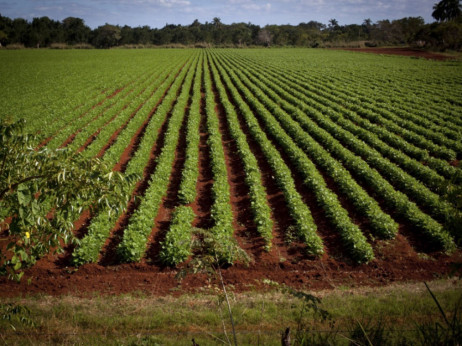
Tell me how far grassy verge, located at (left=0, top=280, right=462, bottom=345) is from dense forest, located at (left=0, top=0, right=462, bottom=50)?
92282 mm

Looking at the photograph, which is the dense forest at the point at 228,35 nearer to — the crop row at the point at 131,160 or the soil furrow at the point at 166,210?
the crop row at the point at 131,160

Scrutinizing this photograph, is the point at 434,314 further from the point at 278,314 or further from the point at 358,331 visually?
the point at 278,314

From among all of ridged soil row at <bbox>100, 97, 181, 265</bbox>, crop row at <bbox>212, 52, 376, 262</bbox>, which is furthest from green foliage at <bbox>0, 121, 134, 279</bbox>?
crop row at <bbox>212, 52, 376, 262</bbox>

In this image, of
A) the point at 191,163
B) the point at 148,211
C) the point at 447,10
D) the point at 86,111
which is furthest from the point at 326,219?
the point at 447,10

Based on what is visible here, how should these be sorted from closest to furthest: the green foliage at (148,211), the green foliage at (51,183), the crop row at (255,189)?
the green foliage at (51,183) → the green foliage at (148,211) → the crop row at (255,189)

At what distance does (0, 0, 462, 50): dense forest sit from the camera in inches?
3225

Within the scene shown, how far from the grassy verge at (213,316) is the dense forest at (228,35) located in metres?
92.3

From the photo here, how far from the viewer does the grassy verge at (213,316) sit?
520 centimetres

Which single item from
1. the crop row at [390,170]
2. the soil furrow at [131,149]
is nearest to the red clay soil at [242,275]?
the crop row at [390,170]

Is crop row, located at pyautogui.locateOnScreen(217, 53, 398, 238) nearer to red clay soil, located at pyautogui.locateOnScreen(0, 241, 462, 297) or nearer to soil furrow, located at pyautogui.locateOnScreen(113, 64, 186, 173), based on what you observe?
red clay soil, located at pyautogui.locateOnScreen(0, 241, 462, 297)

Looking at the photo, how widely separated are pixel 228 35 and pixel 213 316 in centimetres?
17085

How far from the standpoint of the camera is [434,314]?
231 inches

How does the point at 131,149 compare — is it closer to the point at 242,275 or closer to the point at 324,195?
the point at 324,195

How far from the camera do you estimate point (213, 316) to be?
6309 millimetres
